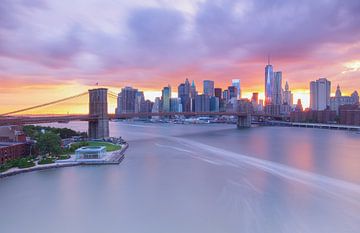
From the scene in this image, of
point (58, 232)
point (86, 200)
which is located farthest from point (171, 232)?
point (86, 200)

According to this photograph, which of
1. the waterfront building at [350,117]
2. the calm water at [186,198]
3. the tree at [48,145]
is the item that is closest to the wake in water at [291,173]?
the calm water at [186,198]

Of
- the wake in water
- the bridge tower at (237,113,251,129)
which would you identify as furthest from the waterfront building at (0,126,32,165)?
the bridge tower at (237,113,251,129)

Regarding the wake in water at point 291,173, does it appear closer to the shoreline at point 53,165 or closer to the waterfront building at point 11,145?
the shoreline at point 53,165

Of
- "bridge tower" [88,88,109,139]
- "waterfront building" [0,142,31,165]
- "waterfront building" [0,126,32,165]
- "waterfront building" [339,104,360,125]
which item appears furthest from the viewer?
"waterfront building" [339,104,360,125]

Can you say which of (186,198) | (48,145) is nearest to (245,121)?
(48,145)

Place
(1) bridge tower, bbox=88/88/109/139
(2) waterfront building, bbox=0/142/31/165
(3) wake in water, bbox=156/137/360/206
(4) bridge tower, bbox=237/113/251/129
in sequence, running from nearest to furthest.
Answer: (3) wake in water, bbox=156/137/360/206 < (2) waterfront building, bbox=0/142/31/165 < (1) bridge tower, bbox=88/88/109/139 < (4) bridge tower, bbox=237/113/251/129

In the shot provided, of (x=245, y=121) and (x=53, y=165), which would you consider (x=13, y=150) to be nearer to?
(x=53, y=165)

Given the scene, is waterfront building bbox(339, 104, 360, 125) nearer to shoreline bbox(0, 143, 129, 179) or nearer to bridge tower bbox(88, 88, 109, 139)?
bridge tower bbox(88, 88, 109, 139)

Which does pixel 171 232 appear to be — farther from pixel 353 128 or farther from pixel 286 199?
pixel 353 128
